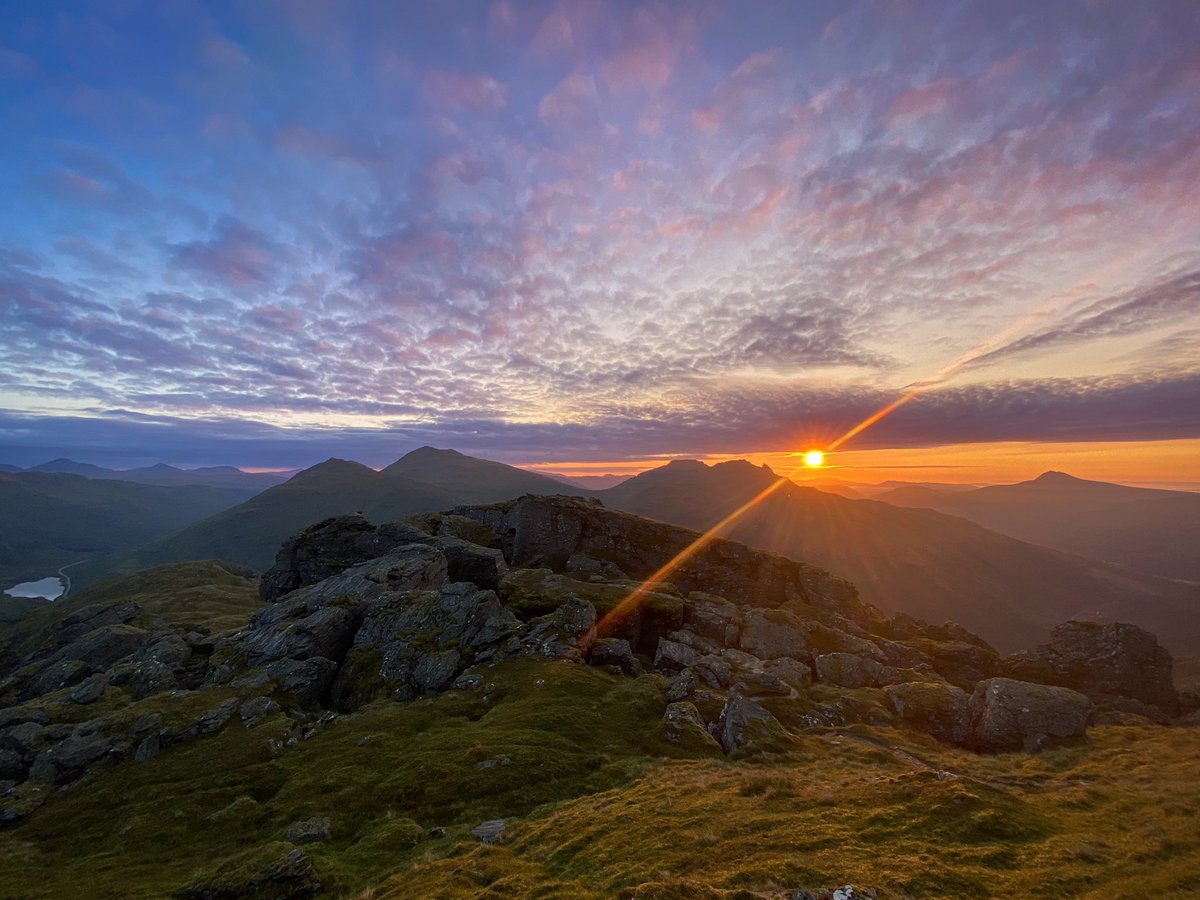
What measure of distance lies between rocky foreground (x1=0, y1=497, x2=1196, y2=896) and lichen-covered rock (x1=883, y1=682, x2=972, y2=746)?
218mm

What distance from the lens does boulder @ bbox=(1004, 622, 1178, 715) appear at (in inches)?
3056

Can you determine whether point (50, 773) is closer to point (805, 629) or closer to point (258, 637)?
point (258, 637)

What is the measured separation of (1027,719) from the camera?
55500 mm

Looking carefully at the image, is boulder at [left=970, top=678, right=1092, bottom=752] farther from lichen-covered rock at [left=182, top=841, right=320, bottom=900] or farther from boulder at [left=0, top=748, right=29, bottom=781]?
boulder at [left=0, top=748, right=29, bottom=781]

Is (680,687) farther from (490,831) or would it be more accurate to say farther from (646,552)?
(646,552)

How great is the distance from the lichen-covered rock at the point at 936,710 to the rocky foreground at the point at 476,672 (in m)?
0.22

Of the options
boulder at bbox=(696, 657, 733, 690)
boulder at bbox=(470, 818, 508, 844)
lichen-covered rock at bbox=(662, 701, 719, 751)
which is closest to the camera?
boulder at bbox=(470, 818, 508, 844)

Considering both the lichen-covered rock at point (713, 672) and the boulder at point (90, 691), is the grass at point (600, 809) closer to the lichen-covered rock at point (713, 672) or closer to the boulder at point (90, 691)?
the boulder at point (90, 691)

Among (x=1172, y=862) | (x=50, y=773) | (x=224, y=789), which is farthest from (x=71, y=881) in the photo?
(x=1172, y=862)

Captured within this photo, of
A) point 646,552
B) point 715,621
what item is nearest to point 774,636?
point 715,621

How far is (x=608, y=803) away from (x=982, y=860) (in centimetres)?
2118

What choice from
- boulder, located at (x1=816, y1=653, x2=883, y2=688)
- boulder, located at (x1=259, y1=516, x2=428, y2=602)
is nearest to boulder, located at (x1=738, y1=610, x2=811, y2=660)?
boulder, located at (x1=816, y1=653, x2=883, y2=688)

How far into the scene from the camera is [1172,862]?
79.9 ft

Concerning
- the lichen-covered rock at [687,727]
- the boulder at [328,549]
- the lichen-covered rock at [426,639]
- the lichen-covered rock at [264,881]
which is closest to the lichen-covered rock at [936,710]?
the lichen-covered rock at [687,727]
